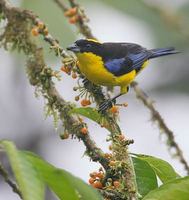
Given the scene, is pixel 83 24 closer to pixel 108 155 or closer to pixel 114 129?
pixel 114 129

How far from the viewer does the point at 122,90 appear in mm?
4688

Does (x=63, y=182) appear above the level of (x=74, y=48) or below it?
below

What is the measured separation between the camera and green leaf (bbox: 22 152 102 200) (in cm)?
171

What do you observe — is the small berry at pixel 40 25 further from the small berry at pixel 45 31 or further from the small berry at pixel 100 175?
the small berry at pixel 100 175

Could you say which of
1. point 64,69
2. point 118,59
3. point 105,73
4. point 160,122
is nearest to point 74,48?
point 105,73

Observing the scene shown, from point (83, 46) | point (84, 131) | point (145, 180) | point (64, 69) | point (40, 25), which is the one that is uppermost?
point (40, 25)

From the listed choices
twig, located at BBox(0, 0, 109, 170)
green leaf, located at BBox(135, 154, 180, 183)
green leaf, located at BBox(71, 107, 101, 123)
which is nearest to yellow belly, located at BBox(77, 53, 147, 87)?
twig, located at BBox(0, 0, 109, 170)

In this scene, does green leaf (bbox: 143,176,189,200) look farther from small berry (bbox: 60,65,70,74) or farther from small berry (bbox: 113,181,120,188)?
small berry (bbox: 60,65,70,74)

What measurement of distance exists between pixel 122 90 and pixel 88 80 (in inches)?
59.9

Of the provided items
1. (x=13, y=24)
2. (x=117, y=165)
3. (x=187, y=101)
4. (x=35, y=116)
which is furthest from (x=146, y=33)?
(x=117, y=165)

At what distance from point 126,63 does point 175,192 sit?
3.03 meters

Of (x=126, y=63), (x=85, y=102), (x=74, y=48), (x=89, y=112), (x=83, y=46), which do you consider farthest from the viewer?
(x=126, y=63)

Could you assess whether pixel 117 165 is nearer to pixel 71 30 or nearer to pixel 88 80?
pixel 88 80

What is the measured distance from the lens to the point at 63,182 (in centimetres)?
179
